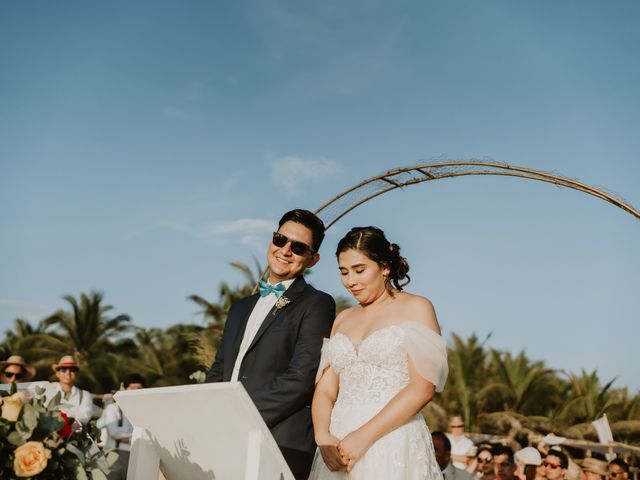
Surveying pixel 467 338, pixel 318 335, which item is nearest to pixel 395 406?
pixel 318 335

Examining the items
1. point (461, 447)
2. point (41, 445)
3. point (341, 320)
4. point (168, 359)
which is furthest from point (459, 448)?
point (168, 359)

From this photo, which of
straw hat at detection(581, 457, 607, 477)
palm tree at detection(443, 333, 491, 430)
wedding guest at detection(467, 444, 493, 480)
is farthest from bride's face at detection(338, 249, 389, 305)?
palm tree at detection(443, 333, 491, 430)

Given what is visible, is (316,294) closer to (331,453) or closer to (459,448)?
(331,453)

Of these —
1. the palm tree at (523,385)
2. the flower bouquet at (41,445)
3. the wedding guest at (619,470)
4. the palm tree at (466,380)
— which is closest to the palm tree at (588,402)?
the palm tree at (523,385)

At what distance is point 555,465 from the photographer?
28.0ft

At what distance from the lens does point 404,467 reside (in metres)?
3.76

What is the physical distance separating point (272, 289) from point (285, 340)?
0.43 meters

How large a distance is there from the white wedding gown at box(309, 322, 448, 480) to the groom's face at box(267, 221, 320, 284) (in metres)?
0.55

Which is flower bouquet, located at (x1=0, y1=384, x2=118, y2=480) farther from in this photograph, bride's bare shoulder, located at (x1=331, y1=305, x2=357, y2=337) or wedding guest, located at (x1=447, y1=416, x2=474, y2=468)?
wedding guest, located at (x1=447, y1=416, x2=474, y2=468)

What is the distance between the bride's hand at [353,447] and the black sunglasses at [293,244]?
1.16 metres

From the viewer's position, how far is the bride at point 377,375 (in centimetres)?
376

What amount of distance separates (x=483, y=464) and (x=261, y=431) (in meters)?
8.17

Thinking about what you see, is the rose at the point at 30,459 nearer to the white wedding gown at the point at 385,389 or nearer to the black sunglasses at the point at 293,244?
the white wedding gown at the point at 385,389

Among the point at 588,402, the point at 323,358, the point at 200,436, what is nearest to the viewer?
the point at 200,436
